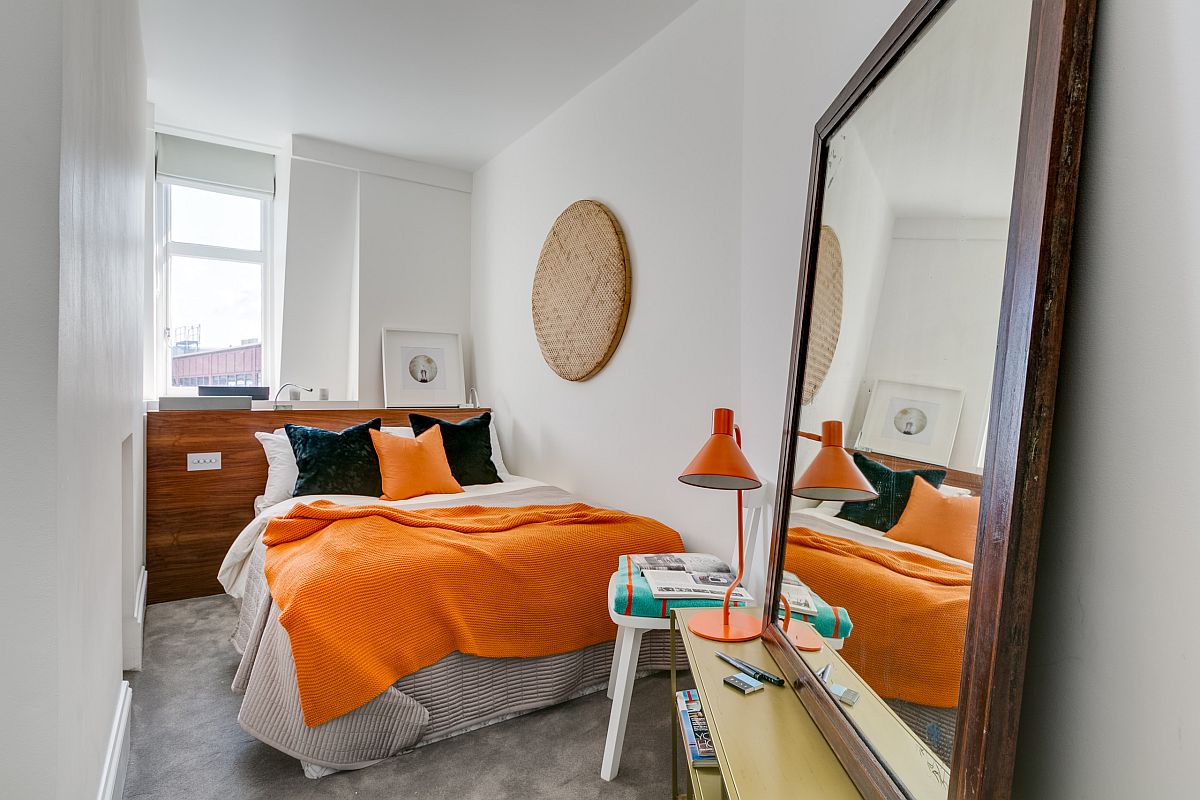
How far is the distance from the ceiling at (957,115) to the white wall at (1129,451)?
0.30 feet

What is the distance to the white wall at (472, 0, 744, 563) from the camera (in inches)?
96.2

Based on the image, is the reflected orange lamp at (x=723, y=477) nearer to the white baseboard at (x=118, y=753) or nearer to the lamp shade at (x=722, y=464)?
the lamp shade at (x=722, y=464)

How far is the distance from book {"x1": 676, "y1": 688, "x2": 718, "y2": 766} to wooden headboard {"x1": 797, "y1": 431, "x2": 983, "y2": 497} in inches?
23.0

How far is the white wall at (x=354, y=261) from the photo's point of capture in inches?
160

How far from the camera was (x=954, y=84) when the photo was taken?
0.89 m

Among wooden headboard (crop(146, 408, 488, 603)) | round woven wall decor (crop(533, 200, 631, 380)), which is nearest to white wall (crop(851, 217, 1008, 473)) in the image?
round woven wall decor (crop(533, 200, 631, 380))

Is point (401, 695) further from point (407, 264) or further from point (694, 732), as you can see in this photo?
point (407, 264)

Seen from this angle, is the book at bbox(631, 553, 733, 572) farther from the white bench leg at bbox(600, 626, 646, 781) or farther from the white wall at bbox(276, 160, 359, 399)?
the white wall at bbox(276, 160, 359, 399)

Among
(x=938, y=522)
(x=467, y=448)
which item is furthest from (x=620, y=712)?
(x=467, y=448)

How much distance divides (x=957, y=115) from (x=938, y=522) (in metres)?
0.53

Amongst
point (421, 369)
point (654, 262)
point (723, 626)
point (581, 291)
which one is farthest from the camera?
point (421, 369)

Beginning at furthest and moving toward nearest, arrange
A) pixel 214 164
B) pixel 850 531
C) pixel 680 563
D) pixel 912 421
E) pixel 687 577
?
pixel 214 164 → pixel 680 563 → pixel 687 577 → pixel 850 531 → pixel 912 421

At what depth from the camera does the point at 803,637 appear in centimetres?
125

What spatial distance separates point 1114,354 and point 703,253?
6.46 feet
